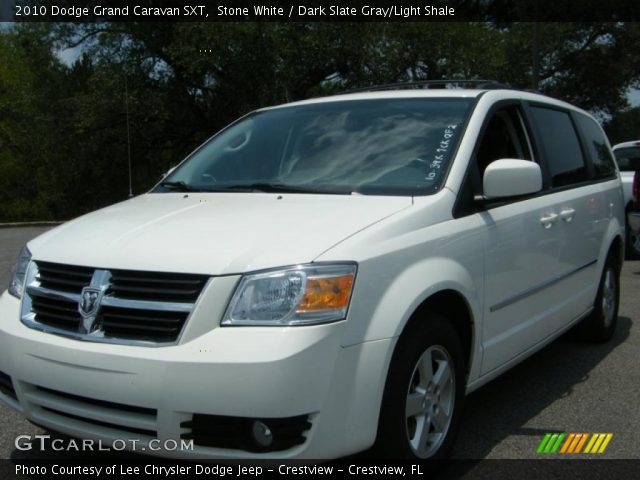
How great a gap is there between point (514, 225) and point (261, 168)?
1391 millimetres

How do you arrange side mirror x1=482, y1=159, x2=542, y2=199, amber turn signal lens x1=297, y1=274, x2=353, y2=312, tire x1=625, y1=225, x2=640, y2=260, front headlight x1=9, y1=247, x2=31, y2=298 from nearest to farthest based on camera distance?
amber turn signal lens x1=297, y1=274, x2=353, y2=312 → front headlight x1=9, y1=247, x2=31, y2=298 → side mirror x1=482, y1=159, x2=542, y2=199 → tire x1=625, y1=225, x2=640, y2=260

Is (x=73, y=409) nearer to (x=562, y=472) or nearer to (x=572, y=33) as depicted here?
(x=562, y=472)

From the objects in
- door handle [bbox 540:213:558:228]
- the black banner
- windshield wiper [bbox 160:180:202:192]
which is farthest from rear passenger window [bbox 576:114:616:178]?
the black banner

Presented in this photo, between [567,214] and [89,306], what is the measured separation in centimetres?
292

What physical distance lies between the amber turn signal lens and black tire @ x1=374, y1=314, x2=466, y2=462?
0.35 metres

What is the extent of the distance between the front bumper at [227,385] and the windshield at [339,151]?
104 cm

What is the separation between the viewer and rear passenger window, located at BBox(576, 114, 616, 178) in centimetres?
516

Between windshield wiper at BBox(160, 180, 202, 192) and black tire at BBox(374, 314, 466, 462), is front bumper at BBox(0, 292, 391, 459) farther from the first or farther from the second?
windshield wiper at BBox(160, 180, 202, 192)

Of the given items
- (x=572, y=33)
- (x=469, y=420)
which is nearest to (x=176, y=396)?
(x=469, y=420)

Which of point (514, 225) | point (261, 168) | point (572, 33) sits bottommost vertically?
point (514, 225)

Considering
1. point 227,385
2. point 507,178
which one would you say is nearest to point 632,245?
point 507,178

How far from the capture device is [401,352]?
268 cm

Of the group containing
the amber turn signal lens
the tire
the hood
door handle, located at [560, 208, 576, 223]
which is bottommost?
the tire

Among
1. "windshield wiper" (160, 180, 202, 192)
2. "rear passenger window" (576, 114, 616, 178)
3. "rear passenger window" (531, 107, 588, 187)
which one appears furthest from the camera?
"rear passenger window" (576, 114, 616, 178)
